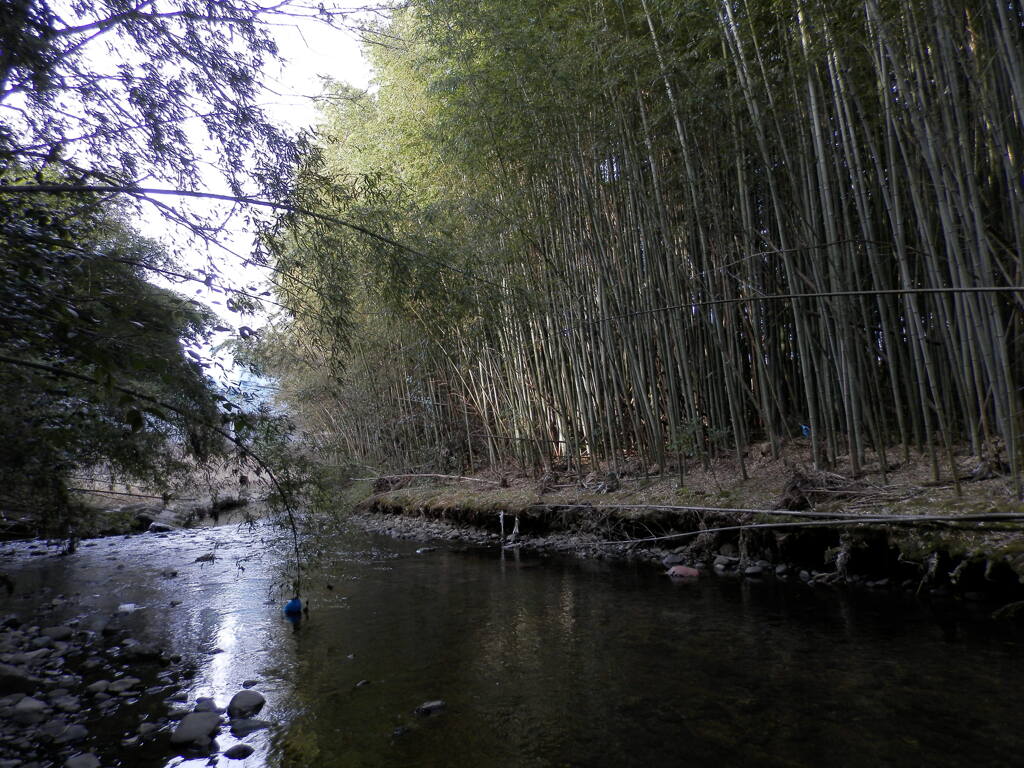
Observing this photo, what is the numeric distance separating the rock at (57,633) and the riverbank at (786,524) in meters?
3.37

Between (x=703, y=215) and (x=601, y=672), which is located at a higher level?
(x=703, y=215)

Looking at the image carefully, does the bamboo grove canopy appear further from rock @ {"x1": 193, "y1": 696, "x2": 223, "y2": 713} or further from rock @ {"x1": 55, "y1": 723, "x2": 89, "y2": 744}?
rock @ {"x1": 55, "y1": 723, "x2": 89, "y2": 744}

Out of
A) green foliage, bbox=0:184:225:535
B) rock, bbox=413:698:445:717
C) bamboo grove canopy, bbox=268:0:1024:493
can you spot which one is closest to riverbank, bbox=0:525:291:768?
rock, bbox=413:698:445:717

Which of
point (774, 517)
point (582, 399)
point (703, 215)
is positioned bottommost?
point (774, 517)

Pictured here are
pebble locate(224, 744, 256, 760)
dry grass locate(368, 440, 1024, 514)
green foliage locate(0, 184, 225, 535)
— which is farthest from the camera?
dry grass locate(368, 440, 1024, 514)

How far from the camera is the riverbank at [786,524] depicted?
2.88 metres

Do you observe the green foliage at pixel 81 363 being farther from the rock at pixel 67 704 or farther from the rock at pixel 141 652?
the rock at pixel 67 704

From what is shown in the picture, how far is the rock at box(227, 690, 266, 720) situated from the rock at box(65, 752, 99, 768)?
44 cm

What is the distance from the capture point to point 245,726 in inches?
86.9

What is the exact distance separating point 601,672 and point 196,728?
1549mm

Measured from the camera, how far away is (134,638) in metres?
3.46

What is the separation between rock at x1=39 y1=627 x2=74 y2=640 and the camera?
3451 millimetres

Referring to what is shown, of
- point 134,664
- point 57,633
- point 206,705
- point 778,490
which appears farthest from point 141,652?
point 778,490

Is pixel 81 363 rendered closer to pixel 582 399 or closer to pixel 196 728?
pixel 196 728
